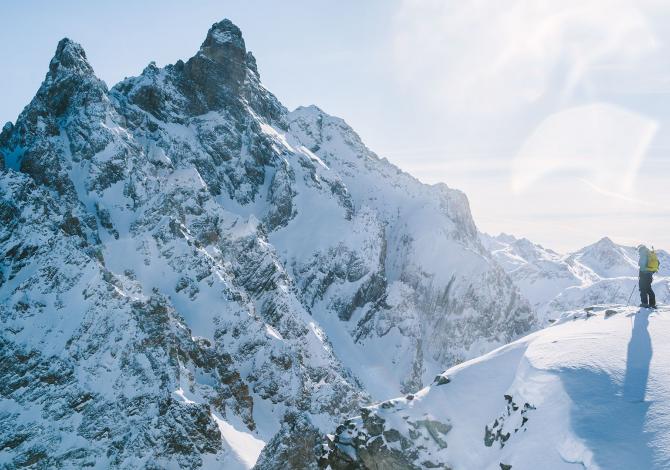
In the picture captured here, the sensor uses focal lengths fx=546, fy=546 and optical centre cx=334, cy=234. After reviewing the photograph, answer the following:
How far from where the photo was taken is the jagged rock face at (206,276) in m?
73.9

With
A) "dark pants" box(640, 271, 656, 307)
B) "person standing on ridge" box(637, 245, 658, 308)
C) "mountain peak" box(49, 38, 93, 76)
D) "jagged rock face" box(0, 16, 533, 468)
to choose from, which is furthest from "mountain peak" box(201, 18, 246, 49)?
"dark pants" box(640, 271, 656, 307)

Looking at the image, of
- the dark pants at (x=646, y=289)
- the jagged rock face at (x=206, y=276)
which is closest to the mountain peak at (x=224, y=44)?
the jagged rock face at (x=206, y=276)

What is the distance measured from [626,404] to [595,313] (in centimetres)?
1113

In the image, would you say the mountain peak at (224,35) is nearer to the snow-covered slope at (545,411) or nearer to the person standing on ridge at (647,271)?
the person standing on ridge at (647,271)

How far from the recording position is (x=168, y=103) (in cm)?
14100

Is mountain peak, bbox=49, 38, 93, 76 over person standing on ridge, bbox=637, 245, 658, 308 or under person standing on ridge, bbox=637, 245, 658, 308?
over

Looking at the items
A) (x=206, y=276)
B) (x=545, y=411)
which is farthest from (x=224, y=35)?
(x=545, y=411)

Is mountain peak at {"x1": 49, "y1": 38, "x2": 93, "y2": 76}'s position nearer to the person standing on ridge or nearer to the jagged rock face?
the jagged rock face

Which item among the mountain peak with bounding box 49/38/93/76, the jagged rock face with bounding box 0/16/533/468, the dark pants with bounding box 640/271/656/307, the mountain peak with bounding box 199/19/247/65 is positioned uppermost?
the mountain peak with bounding box 199/19/247/65

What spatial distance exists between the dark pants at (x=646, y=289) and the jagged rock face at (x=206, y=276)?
1587 inches

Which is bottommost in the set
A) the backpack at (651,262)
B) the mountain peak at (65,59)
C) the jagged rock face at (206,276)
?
the backpack at (651,262)

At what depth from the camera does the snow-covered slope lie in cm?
1931

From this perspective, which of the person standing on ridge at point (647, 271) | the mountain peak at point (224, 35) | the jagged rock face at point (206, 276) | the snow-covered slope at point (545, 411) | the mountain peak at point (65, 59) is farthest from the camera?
the mountain peak at point (224, 35)

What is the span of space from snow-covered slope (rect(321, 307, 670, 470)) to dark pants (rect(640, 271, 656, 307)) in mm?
1044
